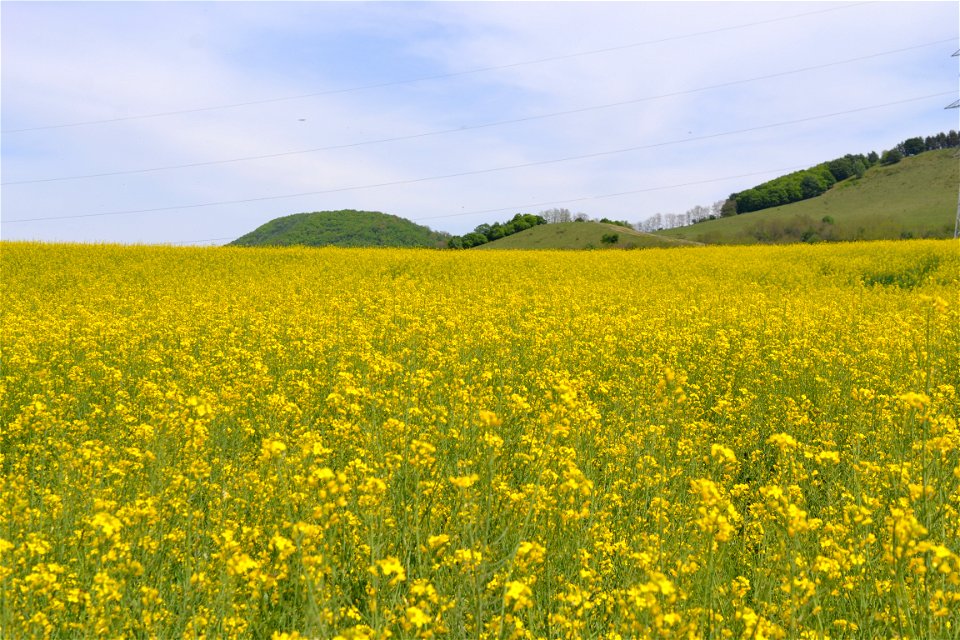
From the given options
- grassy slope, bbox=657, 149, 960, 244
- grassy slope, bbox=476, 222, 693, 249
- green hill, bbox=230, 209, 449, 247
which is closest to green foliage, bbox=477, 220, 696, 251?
grassy slope, bbox=476, 222, 693, 249

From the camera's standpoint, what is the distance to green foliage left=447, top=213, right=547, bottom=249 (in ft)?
211

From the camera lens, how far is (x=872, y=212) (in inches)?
2552

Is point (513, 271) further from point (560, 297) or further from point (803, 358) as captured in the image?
point (803, 358)

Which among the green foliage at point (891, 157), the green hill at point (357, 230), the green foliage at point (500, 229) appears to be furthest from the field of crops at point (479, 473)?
the green foliage at point (891, 157)

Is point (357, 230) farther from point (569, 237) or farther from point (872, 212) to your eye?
point (872, 212)

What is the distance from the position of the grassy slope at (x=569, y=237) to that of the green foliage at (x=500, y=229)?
123 centimetres

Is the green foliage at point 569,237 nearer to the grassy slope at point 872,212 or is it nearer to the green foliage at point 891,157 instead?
the grassy slope at point 872,212

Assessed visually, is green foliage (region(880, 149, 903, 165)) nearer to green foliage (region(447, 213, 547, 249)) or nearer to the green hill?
green foliage (region(447, 213, 547, 249))

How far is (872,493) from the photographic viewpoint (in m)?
4.19

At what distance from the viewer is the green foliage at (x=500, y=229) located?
64250mm

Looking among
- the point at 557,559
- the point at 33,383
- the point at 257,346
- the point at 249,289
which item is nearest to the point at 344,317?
the point at 257,346

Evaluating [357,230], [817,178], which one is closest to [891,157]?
[817,178]

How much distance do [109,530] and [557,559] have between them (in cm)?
209

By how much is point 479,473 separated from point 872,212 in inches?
2912
